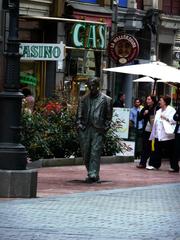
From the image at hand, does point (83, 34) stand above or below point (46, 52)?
above

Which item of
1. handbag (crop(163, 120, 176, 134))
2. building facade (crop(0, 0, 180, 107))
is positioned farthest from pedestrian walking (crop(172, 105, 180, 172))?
building facade (crop(0, 0, 180, 107))

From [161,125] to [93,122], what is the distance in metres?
4.38

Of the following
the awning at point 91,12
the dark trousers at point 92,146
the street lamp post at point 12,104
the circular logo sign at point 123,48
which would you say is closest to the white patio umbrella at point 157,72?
the circular logo sign at point 123,48

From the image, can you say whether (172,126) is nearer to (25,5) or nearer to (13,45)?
(13,45)

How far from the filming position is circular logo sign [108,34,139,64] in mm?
31688

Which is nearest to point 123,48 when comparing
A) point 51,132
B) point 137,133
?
point 137,133

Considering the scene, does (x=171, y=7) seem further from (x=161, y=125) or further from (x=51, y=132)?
(x=51, y=132)

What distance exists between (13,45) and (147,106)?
836 centimetres

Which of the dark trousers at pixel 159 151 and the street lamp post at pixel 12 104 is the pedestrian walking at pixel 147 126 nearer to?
the dark trousers at pixel 159 151

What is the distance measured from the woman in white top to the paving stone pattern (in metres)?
5.60

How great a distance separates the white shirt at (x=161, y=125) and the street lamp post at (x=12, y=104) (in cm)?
726

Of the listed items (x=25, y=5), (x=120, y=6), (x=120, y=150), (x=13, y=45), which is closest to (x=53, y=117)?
(x=120, y=150)

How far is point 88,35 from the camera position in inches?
1167

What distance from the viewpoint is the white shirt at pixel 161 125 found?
20.2 m
